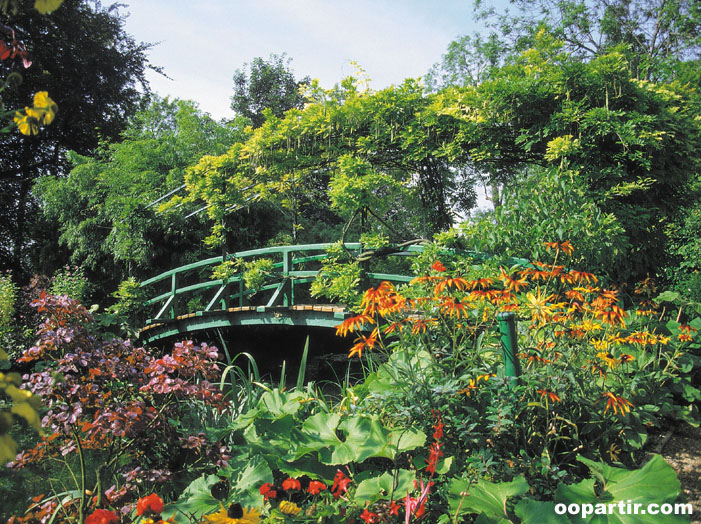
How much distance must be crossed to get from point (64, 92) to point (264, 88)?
5754 millimetres

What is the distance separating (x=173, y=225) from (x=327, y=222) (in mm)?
4929

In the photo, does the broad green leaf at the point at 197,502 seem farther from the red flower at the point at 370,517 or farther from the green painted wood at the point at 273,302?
the green painted wood at the point at 273,302

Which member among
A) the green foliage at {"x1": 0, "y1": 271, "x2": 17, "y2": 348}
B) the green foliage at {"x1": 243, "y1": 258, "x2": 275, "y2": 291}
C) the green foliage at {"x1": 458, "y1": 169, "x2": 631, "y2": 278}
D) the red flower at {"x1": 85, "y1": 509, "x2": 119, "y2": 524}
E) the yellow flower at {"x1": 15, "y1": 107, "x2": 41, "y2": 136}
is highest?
the yellow flower at {"x1": 15, "y1": 107, "x2": 41, "y2": 136}

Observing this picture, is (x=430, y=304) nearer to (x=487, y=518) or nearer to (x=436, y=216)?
(x=487, y=518)

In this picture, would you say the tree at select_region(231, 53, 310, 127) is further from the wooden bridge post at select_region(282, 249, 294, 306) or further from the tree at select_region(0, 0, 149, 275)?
the wooden bridge post at select_region(282, 249, 294, 306)

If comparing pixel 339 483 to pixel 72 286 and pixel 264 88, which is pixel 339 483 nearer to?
pixel 72 286

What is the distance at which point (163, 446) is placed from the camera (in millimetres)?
2207

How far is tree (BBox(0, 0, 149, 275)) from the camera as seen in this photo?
12.0 m

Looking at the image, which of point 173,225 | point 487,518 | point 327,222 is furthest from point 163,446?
point 327,222

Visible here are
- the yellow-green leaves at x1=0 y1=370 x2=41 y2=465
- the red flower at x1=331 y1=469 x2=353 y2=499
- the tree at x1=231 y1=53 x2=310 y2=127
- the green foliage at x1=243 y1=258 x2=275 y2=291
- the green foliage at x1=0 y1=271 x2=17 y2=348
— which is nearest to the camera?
the yellow-green leaves at x1=0 y1=370 x2=41 y2=465

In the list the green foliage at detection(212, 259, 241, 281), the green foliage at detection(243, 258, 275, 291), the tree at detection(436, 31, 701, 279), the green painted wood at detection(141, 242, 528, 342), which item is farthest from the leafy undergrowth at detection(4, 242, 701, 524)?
the green foliage at detection(212, 259, 241, 281)

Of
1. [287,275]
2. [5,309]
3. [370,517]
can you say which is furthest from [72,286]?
[370,517]

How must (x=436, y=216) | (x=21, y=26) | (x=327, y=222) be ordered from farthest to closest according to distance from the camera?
(x=327, y=222)
(x=21, y=26)
(x=436, y=216)

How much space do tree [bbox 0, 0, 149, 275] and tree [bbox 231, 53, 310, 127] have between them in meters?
3.11
